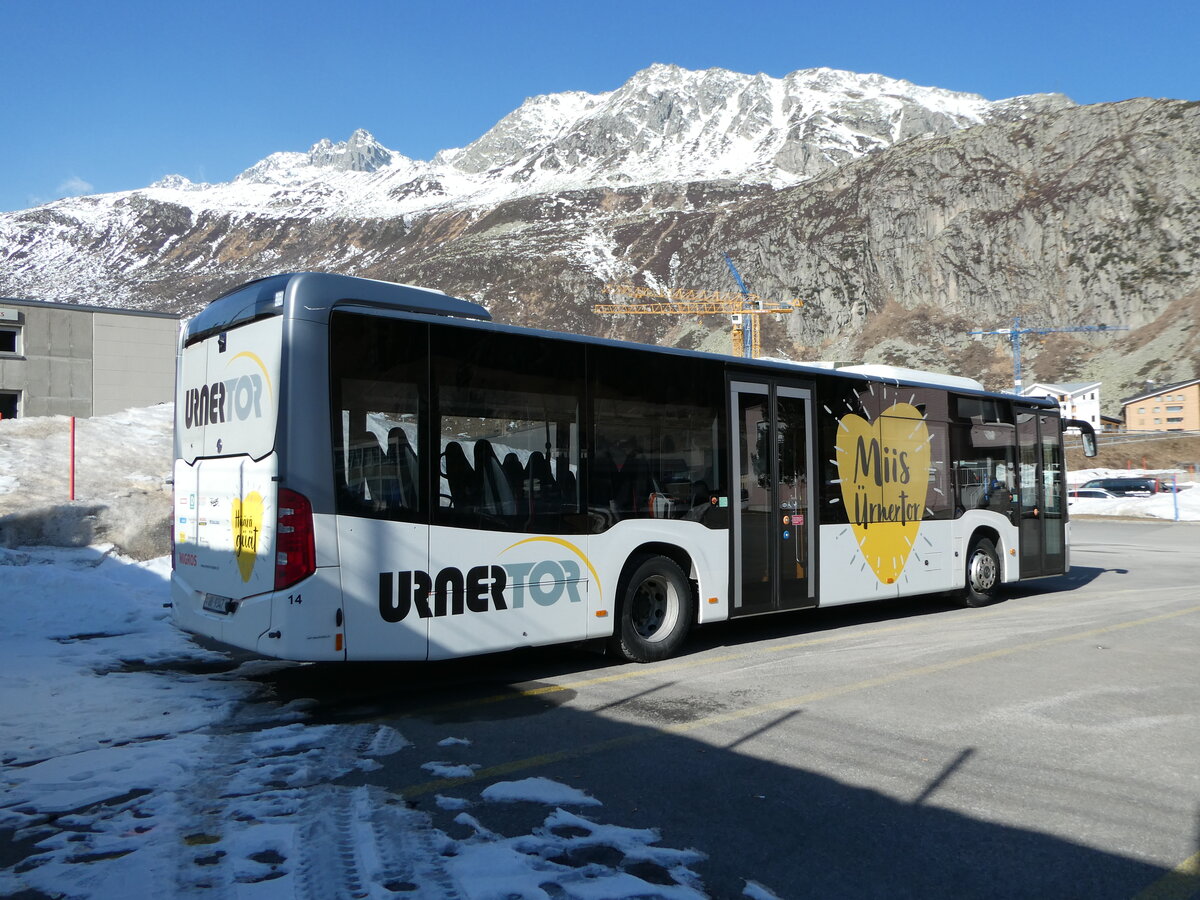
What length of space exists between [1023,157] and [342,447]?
525 feet

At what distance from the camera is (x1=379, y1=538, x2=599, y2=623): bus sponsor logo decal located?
636cm

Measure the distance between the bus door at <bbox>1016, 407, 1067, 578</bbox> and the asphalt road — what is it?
301 centimetres

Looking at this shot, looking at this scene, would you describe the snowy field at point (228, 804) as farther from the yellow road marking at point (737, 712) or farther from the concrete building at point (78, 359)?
the concrete building at point (78, 359)

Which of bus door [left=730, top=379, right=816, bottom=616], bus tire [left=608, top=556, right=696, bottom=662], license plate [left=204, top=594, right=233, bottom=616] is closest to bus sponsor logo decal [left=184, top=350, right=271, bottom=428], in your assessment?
license plate [left=204, top=594, right=233, bottom=616]

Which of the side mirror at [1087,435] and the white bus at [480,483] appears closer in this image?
the white bus at [480,483]

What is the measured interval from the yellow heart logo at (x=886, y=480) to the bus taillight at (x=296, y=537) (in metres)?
6.07

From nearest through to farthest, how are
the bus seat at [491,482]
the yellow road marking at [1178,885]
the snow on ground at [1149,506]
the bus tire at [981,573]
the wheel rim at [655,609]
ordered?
the yellow road marking at [1178,885], the bus seat at [491,482], the wheel rim at [655,609], the bus tire at [981,573], the snow on ground at [1149,506]

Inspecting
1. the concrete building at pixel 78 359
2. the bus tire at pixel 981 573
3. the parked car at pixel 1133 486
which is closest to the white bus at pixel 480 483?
the bus tire at pixel 981 573

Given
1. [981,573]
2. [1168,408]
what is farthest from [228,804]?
[1168,408]

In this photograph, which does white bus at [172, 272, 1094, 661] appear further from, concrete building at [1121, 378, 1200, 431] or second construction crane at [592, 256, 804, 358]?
second construction crane at [592, 256, 804, 358]

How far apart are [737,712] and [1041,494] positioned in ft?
28.9

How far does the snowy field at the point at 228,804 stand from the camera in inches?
142

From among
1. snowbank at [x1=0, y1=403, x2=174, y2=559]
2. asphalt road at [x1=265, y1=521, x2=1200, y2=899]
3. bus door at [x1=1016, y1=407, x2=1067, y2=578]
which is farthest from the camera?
snowbank at [x1=0, y1=403, x2=174, y2=559]

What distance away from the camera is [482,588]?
6816 mm
